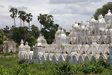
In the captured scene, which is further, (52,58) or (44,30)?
(44,30)

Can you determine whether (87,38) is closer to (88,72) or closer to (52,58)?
(52,58)

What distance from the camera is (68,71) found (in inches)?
406

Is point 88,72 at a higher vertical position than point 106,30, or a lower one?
lower

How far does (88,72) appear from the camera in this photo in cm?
1030

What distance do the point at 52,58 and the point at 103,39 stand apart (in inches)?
196

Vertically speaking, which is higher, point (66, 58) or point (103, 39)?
point (103, 39)

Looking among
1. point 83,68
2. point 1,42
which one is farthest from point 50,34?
point 83,68

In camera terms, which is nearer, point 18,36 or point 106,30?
point 106,30

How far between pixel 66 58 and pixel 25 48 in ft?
34.1

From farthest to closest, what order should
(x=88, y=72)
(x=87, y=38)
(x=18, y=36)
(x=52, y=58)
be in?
(x=18, y=36) < (x=87, y=38) < (x=52, y=58) < (x=88, y=72)

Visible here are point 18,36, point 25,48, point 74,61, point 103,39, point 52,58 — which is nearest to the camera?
point 74,61

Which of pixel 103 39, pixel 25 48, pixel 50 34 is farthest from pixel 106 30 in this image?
pixel 50 34

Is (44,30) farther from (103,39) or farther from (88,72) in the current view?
(88,72)

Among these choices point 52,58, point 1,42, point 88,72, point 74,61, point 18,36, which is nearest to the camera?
point 88,72
